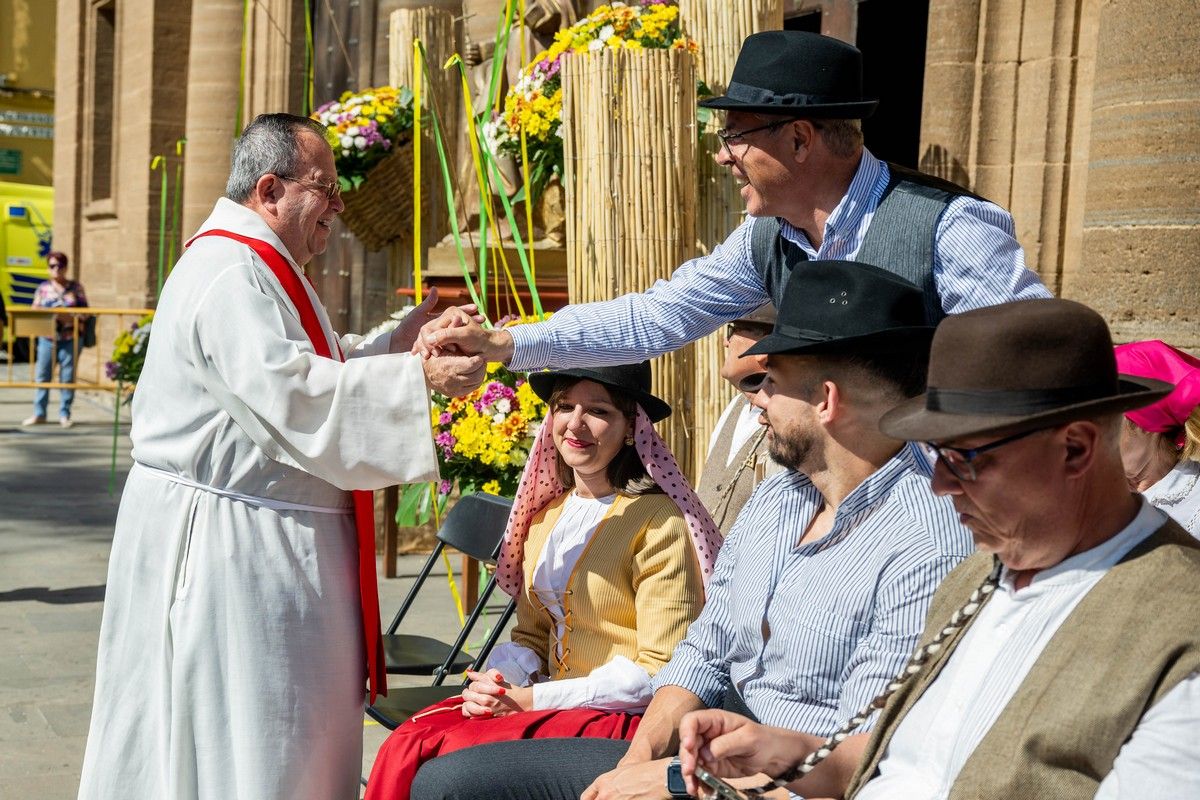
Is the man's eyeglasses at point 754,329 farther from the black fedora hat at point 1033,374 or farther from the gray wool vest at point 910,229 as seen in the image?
the black fedora hat at point 1033,374

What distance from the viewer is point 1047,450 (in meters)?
2.12

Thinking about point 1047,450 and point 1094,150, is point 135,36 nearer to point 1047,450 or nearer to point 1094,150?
point 1094,150

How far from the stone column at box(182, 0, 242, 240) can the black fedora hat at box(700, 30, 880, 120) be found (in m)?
12.1

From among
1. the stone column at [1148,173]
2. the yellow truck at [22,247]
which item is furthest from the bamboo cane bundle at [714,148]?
the yellow truck at [22,247]

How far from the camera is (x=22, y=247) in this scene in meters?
24.3

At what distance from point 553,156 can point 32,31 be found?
29.7 m

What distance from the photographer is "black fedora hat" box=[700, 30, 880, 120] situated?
10.2 feet

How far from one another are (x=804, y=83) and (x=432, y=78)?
5173 mm

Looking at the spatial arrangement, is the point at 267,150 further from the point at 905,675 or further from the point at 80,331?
the point at 80,331

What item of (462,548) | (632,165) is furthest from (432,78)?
(462,548)

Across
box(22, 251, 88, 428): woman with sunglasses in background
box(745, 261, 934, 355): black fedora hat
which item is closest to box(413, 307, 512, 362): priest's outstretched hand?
box(745, 261, 934, 355): black fedora hat

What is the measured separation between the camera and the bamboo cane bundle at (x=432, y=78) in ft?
26.5

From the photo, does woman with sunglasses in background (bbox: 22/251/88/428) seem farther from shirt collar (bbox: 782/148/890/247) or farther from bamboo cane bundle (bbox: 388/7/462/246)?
shirt collar (bbox: 782/148/890/247)

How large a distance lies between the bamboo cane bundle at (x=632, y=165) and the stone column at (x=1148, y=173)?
1501 mm
